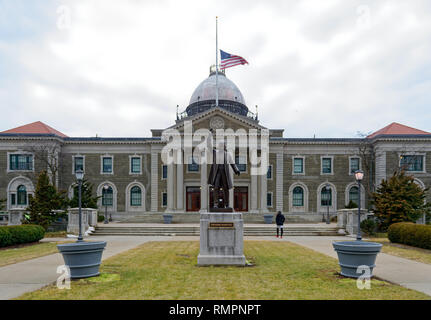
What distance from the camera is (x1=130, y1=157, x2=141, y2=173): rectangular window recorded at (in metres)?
41.3

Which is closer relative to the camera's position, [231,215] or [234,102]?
[231,215]

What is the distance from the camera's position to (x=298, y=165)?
41312 mm

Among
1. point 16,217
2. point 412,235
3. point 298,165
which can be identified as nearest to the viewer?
point 412,235

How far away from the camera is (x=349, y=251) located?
28.8ft

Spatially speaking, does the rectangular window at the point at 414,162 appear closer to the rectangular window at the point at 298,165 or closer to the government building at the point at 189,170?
the government building at the point at 189,170

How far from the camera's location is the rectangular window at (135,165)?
4134 cm

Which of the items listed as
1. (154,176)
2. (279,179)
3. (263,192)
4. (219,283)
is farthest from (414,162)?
(219,283)

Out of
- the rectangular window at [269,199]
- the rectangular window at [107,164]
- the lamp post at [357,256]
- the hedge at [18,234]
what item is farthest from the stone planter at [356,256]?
the rectangular window at [107,164]

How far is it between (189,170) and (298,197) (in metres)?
15.1

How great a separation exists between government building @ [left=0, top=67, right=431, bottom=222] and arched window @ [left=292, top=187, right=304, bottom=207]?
134 millimetres

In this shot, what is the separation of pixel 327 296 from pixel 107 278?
20.1 feet

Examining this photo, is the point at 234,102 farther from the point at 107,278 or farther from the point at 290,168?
the point at 107,278

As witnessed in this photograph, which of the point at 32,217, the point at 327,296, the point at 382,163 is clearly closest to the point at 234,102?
the point at 382,163
